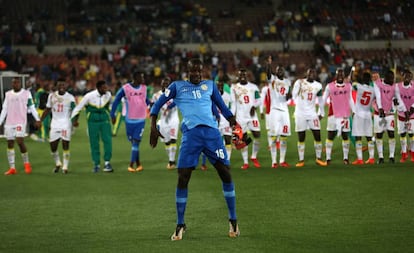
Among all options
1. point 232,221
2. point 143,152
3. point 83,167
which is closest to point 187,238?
point 232,221

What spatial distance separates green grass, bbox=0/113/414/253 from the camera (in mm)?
8289

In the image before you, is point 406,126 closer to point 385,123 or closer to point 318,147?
point 385,123

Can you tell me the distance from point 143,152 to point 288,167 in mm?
5011

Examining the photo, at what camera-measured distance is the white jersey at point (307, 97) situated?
15094mm

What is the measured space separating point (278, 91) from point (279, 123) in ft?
2.51

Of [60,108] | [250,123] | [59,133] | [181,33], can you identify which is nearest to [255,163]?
[250,123]

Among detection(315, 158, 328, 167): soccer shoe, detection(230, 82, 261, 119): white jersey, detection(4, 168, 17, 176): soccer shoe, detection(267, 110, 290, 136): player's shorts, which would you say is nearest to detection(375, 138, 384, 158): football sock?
detection(315, 158, 328, 167): soccer shoe

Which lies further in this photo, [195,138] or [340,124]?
[340,124]

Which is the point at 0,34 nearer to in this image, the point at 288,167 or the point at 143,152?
the point at 143,152

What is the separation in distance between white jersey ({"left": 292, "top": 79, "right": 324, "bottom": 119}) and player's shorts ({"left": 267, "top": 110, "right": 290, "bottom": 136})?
0.34 meters

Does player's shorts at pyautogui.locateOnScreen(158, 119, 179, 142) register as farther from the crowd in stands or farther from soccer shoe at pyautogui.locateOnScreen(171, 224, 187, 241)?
the crowd in stands

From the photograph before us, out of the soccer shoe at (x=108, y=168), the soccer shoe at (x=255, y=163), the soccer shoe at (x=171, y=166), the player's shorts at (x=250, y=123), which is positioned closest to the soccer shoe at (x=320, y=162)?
the soccer shoe at (x=255, y=163)

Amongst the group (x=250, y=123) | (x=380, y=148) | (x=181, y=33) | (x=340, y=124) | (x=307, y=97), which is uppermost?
(x=181, y=33)

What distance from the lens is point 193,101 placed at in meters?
8.65
